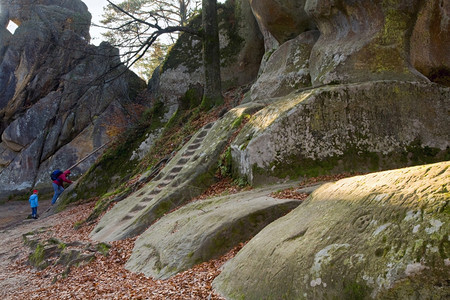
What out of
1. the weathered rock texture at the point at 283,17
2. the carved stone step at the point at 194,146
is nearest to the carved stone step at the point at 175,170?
the carved stone step at the point at 194,146

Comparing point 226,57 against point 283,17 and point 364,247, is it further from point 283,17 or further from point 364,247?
point 364,247

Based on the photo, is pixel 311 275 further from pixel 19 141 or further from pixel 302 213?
pixel 19 141

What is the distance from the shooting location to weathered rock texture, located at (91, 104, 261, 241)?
447 inches

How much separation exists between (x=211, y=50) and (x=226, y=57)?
14.5 feet

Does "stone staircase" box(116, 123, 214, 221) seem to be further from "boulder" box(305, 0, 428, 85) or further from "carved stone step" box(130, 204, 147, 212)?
"boulder" box(305, 0, 428, 85)

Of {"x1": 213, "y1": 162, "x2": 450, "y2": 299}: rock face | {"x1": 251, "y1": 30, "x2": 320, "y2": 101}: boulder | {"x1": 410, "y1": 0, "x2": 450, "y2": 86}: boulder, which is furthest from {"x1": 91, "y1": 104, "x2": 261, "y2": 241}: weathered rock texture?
{"x1": 213, "y1": 162, "x2": 450, "y2": 299}: rock face

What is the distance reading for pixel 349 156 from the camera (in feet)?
32.0

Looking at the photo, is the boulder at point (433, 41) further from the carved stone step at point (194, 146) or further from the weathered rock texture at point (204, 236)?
the carved stone step at point (194, 146)

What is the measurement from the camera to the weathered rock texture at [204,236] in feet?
22.4

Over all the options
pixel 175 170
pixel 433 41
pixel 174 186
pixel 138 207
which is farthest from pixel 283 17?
pixel 138 207

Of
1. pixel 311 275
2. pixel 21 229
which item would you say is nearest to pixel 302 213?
pixel 311 275

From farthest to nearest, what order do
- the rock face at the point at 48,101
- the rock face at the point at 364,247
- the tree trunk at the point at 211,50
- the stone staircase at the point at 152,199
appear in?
the rock face at the point at 48,101
the tree trunk at the point at 211,50
the stone staircase at the point at 152,199
the rock face at the point at 364,247

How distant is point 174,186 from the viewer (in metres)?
12.1

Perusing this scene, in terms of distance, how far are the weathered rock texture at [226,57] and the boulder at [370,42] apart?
9743 mm
